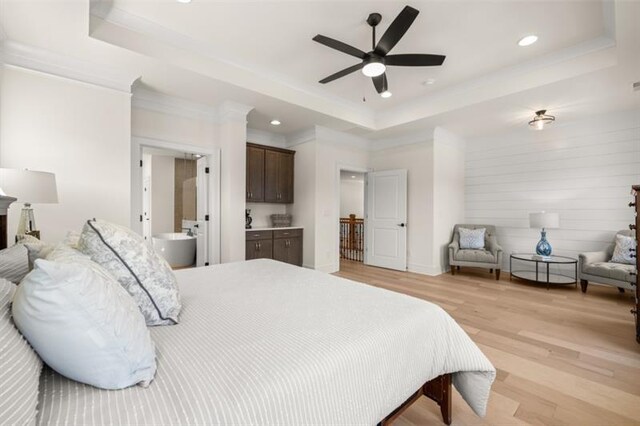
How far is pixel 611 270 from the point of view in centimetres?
357

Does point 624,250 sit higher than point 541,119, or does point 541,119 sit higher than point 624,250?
point 541,119

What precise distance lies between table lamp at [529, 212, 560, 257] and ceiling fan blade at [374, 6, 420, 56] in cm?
359

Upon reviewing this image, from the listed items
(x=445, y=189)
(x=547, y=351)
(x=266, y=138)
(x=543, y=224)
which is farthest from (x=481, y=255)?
(x=266, y=138)

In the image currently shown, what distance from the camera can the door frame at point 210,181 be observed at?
11.5ft

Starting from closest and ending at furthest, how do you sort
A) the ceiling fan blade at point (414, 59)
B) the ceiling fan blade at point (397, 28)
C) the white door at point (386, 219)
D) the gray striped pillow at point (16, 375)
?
1. the gray striped pillow at point (16, 375)
2. the ceiling fan blade at point (397, 28)
3. the ceiling fan blade at point (414, 59)
4. the white door at point (386, 219)

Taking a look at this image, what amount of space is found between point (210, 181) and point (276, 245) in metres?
1.45

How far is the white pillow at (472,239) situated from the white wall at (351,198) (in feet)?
19.8

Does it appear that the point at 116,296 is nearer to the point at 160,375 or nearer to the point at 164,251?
the point at 160,375

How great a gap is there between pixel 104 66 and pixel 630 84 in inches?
225

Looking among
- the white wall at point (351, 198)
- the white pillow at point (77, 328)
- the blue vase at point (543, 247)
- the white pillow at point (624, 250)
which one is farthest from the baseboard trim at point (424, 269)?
the white wall at point (351, 198)

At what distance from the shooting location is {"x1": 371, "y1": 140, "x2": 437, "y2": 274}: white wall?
508cm

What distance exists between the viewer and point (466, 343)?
56.5 inches

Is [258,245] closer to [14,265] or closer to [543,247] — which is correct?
[14,265]

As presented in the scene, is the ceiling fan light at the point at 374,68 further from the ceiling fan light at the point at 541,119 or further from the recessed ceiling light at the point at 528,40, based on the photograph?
the ceiling fan light at the point at 541,119
